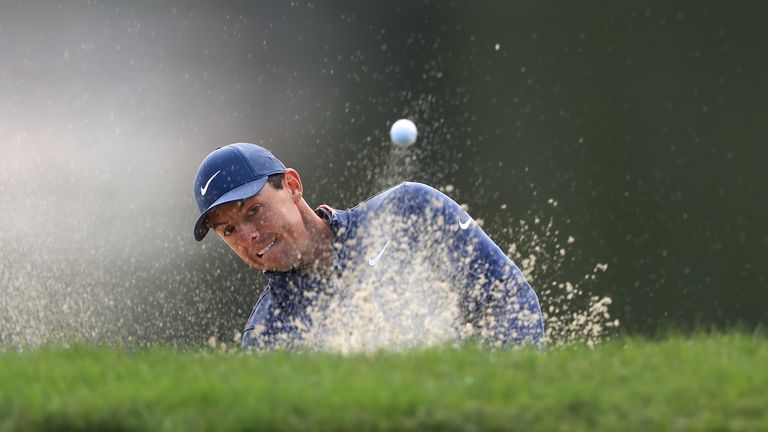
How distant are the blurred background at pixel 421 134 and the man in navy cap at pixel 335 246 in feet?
9.17

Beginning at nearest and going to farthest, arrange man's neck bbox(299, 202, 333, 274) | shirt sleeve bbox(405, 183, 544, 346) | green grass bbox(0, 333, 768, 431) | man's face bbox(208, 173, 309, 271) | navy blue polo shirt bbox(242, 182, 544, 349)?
green grass bbox(0, 333, 768, 431) → shirt sleeve bbox(405, 183, 544, 346) → navy blue polo shirt bbox(242, 182, 544, 349) → man's face bbox(208, 173, 309, 271) → man's neck bbox(299, 202, 333, 274)

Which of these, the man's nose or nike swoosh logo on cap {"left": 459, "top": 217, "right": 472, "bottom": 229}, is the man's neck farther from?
nike swoosh logo on cap {"left": 459, "top": 217, "right": 472, "bottom": 229}

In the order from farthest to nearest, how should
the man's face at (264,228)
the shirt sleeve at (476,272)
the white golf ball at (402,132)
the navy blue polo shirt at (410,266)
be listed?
the white golf ball at (402,132)
the man's face at (264,228)
the navy blue polo shirt at (410,266)
the shirt sleeve at (476,272)

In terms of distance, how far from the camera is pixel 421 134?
30.3ft

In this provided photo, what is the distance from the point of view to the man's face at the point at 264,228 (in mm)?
5711

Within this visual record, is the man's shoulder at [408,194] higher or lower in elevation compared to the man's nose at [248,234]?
higher

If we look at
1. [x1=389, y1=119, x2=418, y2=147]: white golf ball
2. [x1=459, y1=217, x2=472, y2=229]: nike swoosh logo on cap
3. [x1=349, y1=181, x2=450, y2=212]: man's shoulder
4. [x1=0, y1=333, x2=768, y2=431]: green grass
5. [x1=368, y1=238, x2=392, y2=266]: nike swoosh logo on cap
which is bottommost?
[x1=0, y1=333, x2=768, y2=431]: green grass

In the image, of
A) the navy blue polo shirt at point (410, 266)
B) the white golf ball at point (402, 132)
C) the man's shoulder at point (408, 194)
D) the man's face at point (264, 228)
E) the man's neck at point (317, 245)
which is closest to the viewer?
the navy blue polo shirt at point (410, 266)

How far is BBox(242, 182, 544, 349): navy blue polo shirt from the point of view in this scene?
559 cm

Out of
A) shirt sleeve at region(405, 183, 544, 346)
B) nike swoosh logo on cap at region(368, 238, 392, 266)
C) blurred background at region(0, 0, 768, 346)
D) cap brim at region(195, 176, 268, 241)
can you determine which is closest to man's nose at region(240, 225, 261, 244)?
cap brim at region(195, 176, 268, 241)

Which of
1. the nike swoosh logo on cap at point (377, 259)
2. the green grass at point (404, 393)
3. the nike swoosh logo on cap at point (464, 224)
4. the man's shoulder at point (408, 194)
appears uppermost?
the man's shoulder at point (408, 194)

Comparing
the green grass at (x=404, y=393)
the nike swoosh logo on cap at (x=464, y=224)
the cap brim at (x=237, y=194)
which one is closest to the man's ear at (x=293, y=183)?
the cap brim at (x=237, y=194)

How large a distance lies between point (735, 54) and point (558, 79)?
4.50 ft

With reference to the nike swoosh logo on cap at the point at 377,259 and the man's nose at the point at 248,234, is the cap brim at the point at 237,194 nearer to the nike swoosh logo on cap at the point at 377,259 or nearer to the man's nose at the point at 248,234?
the man's nose at the point at 248,234
